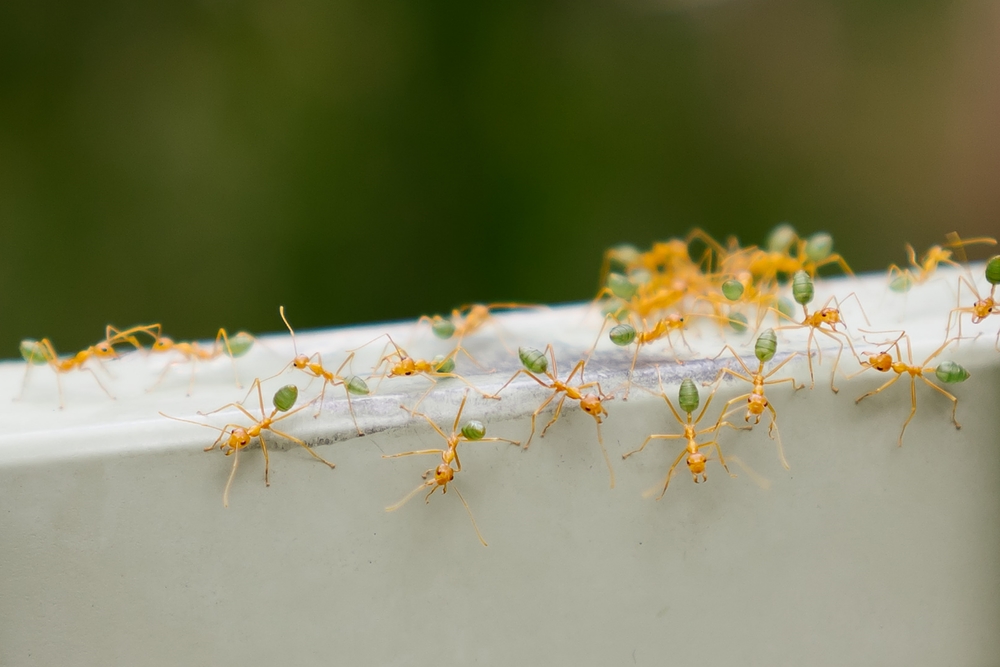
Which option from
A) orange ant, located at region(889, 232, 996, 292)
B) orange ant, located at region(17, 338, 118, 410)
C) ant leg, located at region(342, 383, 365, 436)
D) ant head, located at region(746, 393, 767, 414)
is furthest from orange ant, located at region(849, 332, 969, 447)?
orange ant, located at region(17, 338, 118, 410)

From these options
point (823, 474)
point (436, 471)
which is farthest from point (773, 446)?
point (436, 471)

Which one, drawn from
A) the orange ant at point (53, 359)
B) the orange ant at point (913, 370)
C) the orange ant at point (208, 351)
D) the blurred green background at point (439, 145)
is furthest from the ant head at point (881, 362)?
the blurred green background at point (439, 145)

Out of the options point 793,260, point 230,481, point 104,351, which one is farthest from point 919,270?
point 104,351

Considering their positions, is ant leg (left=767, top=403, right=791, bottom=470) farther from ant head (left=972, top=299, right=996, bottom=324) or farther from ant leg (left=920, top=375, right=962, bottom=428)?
ant head (left=972, top=299, right=996, bottom=324)

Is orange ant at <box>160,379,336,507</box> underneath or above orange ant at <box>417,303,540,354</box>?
underneath

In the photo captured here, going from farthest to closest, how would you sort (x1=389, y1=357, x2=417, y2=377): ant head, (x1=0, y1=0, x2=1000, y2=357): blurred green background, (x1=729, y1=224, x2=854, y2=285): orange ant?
1. (x1=0, y1=0, x2=1000, y2=357): blurred green background
2. (x1=729, y1=224, x2=854, y2=285): orange ant
3. (x1=389, y1=357, x2=417, y2=377): ant head

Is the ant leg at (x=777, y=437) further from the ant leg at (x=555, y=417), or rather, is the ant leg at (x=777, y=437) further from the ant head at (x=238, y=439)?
the ant head at (x=238, y=439)

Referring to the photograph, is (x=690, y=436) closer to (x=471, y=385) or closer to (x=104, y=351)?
(x=471, y=385)
